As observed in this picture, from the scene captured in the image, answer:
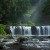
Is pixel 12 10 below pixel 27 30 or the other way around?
the other way around

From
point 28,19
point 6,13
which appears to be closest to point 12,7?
point 6,13

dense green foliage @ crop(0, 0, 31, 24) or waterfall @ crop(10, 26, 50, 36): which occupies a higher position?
dense green foliage @ crop(0, 0, 31, 24)

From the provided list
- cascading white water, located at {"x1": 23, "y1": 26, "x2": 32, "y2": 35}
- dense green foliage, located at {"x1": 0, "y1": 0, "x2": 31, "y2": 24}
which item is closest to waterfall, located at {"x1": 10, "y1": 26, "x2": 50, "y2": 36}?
cascading white water, located at {"x1": 23, "y1": 26, "x2": 32, "y2": 35}

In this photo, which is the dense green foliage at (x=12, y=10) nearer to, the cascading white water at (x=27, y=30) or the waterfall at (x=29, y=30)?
the waterfall at (x=29, y=30)

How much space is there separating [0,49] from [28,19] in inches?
1034

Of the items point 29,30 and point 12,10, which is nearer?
point 29,30

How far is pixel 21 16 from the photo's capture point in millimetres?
43125

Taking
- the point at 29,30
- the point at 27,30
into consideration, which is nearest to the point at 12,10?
the point at 27,30

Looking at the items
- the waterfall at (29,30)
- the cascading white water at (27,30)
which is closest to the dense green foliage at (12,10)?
the waterfall at (29,30)

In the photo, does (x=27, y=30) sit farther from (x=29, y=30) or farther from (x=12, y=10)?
(x=12, y=10)

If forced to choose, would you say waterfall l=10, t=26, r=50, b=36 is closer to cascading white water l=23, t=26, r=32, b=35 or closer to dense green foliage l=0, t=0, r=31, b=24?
cascading white water l=23, t=26, r=32, b=35

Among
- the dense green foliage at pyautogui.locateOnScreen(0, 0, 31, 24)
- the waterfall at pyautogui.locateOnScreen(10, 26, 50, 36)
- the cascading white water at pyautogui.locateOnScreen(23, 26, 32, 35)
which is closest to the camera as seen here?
the waterfall at pyautogui.locateOnScreen(10, 26, 50, 36)

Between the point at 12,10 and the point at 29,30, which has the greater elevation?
the point at 12,10

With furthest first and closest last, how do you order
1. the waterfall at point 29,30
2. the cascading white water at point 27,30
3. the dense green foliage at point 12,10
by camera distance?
1. the dense green foliage at point 12,10
2. the cascading white water at point 27,30
3. the waterfall at point 29,30
